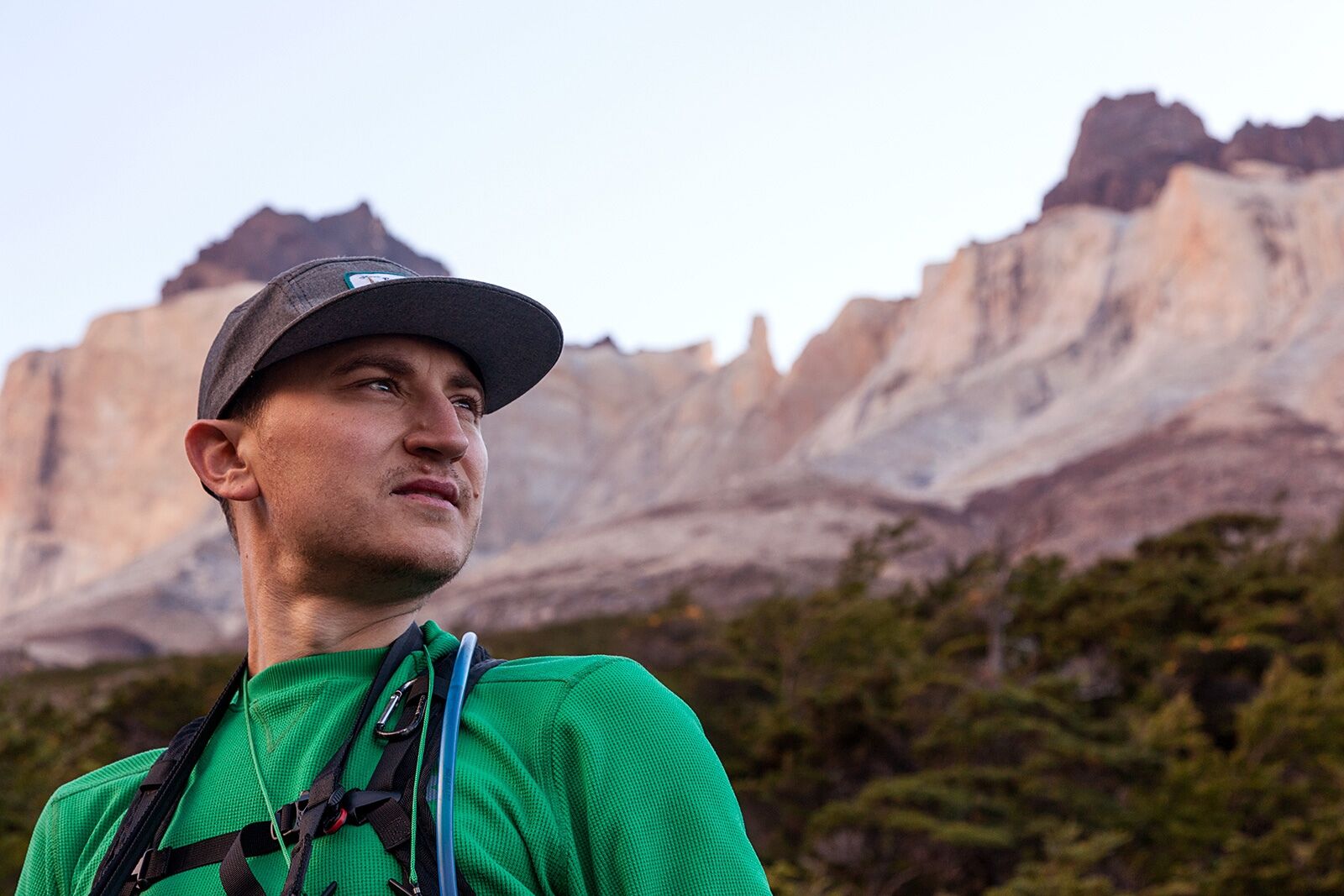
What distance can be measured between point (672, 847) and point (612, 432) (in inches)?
2675

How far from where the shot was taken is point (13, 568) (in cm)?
6269

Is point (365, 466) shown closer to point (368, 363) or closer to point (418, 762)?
point (368, 363)

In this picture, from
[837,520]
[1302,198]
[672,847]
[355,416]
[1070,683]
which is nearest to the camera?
[672,847]

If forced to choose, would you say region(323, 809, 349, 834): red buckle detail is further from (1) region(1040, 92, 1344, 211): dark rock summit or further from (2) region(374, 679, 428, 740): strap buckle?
(1) region(1040, 92, 1344, 211): dark rock summit

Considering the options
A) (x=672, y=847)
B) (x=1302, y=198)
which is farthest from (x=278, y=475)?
(x=1302, y=198)

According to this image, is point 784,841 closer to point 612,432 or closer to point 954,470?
point 954,470

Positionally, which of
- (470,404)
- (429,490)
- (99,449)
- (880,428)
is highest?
(99,449)

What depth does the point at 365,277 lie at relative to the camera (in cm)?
148

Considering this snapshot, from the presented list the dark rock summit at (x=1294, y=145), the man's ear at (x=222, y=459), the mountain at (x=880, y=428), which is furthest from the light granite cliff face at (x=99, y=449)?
the man's ear at (x=222, y=459)

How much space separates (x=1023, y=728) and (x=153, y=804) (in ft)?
34.7

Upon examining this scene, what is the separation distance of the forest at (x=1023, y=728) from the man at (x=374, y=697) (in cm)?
637

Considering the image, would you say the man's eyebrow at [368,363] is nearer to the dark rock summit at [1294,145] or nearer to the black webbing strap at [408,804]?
the black webbing strap at [408,804]

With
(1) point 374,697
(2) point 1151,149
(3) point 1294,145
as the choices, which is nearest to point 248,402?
(1) point 374,697

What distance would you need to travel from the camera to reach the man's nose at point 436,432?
1485mm
